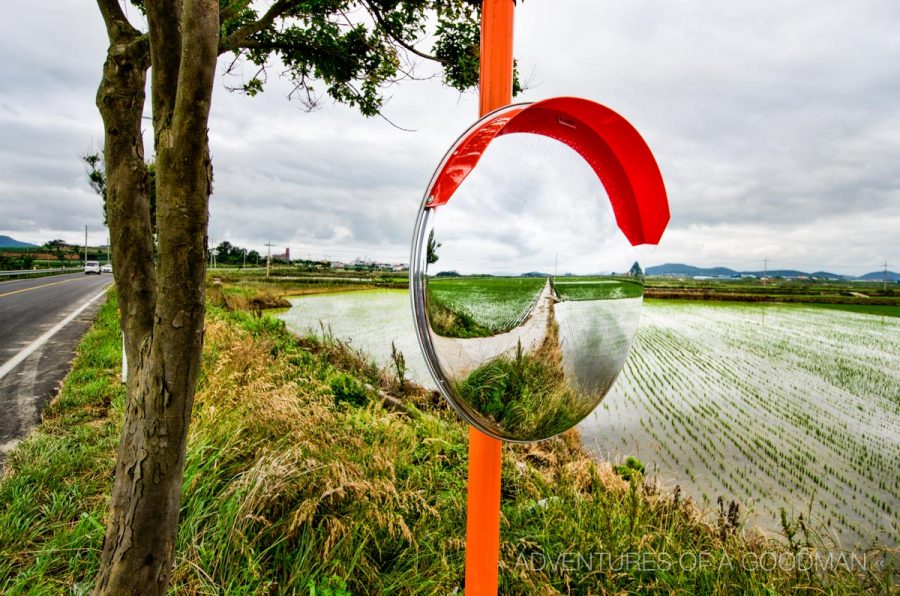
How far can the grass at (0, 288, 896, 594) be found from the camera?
217 cm

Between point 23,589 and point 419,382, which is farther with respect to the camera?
point 419,382

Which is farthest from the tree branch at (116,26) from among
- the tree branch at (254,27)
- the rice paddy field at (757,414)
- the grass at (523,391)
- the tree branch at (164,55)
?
the rice paddy field at (757,414)

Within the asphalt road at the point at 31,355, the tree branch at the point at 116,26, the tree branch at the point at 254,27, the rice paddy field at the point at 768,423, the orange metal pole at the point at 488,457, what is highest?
the tree branch at the point at 254,27

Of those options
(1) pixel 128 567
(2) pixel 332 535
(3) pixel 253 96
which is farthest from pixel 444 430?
(3) pixel 253 96

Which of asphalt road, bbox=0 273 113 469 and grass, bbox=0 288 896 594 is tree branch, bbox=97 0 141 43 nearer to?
grass, bbox=0 288 896 594

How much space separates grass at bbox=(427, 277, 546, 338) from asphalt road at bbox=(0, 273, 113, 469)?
4104mm

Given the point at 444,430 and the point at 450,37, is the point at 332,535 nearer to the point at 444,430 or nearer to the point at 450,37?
the point at 444,430

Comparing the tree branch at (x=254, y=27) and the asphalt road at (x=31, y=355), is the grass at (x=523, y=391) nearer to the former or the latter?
the tree branch at (x=254, y=27)

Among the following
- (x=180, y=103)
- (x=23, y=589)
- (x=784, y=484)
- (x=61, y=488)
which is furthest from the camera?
(x=784, y=484)

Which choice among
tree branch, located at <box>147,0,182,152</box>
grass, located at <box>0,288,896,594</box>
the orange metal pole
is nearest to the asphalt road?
grass, located at <box>0,288,896,594</box>

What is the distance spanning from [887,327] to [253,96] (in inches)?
718

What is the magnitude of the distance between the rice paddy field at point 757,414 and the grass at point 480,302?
61cm

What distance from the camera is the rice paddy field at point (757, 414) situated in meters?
4.73

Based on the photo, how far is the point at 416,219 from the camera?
131cm
